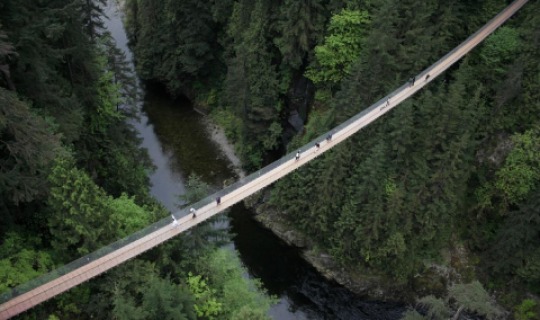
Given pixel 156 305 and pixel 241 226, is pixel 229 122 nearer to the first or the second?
pixel 241 226

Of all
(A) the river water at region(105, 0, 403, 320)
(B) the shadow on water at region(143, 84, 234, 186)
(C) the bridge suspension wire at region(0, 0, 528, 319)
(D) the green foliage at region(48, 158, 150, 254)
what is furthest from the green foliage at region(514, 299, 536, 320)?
(D) the green foliage at region(48, 158, 150, 254)

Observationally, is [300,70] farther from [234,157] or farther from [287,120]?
[234,157]

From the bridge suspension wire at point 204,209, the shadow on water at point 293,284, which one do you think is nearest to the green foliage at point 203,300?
the bridge suspension wire at point 204,209

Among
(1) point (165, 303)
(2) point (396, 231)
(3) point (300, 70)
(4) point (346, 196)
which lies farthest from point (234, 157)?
(1) point (165, 303)

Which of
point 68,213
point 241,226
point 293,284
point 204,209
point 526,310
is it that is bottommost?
point 526,310

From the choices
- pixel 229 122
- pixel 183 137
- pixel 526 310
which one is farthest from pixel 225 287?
pixel 229 122

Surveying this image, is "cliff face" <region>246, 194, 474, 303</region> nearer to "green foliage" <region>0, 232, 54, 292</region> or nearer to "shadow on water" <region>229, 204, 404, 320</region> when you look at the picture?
"shadow on water" <region>229, 204, 404, 320</region>

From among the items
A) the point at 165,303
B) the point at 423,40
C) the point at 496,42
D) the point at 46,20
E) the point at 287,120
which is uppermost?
the point at 287,120

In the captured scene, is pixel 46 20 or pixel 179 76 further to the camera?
pixel 179 76
